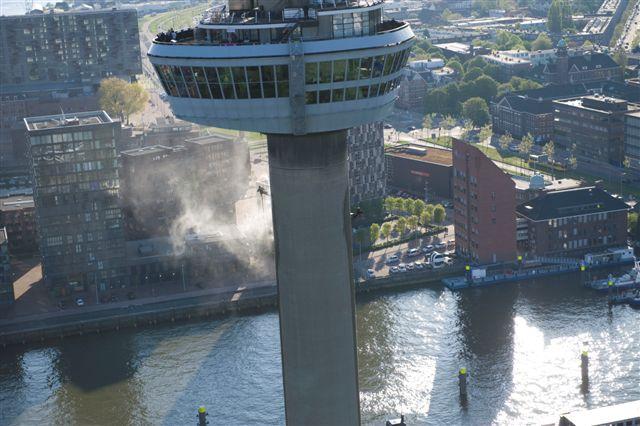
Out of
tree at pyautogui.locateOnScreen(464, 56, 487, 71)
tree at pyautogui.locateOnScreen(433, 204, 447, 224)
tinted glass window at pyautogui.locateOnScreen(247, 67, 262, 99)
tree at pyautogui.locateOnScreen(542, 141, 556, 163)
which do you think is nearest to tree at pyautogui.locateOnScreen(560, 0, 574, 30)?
tree at pyautogui.locateOnScreen(464, 56, 487, 71)

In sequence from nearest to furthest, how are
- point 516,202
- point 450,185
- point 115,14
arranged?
point 516,202, point 450,185, point 115,14

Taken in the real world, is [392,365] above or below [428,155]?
below

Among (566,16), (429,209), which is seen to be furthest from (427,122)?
(566,16)

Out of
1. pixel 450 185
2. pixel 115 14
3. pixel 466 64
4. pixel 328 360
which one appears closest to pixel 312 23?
pixel 328 360

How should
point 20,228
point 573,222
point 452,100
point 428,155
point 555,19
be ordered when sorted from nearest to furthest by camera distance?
point 573,222 → point 20,228 → point 428,155 → point 452,100 → point 555,19

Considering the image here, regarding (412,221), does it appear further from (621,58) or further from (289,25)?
(621,58)

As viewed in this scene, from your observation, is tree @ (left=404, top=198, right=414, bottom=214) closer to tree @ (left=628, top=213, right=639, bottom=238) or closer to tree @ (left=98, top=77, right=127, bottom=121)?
tree @ (left=628, top=213, right=639, bottom=238)

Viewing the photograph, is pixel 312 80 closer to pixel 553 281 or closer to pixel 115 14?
pixel 553 281
